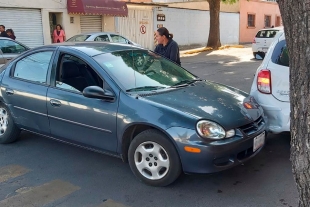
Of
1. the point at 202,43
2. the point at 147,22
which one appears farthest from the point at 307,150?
the point at 202,43

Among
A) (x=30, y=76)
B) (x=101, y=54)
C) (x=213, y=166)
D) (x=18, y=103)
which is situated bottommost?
(x=213, y=166)

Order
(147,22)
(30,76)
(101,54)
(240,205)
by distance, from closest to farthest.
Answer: (240,205), (101,54), (30,76), (147,22)

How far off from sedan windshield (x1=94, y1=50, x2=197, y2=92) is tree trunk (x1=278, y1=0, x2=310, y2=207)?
2300mm

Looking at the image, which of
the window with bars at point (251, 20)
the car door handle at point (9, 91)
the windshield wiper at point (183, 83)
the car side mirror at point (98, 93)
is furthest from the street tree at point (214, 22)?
the car side mirror at point (98, 93)

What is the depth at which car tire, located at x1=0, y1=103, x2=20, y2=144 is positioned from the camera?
17.1 feet

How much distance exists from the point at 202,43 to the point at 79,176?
25.8 m

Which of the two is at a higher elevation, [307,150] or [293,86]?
[293,86]

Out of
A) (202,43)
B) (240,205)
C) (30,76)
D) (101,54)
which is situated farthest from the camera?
(202,43)

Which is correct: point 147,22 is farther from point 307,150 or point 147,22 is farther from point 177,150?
point 307,150

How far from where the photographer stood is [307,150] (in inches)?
82.2

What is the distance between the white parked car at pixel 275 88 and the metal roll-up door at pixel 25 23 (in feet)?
47.8

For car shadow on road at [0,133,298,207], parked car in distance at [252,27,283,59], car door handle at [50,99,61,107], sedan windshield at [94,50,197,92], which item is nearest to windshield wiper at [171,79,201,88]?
sedan windshield at [94,50,197,92]

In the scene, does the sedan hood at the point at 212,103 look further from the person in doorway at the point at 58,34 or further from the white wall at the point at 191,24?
the white wall at the point at 191,24

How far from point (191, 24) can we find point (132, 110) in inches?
965
